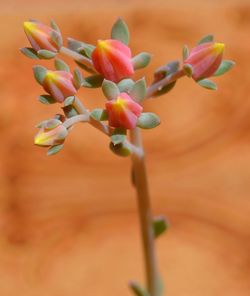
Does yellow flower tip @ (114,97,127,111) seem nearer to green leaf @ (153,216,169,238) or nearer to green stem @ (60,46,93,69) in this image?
green stem @ (60,46,93,69)

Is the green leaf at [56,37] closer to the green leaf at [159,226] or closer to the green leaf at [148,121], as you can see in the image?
the green leaf at [148,121]

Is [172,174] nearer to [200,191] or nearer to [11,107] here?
[200,191]

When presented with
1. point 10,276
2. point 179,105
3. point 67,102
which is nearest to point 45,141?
point 67,102

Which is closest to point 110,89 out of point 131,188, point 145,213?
point 145,213

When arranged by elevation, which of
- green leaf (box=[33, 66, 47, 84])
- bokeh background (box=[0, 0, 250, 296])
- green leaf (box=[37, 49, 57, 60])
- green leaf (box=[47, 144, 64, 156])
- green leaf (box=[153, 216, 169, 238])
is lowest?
bokeh background (box=[0, 0, 250, 296])

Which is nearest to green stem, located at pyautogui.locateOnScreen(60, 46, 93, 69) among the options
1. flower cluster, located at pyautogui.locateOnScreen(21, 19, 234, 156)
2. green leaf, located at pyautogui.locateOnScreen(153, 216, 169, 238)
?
flower cluster, located at pyautogui.locateOnScreen(21, 19, 234, 156)
